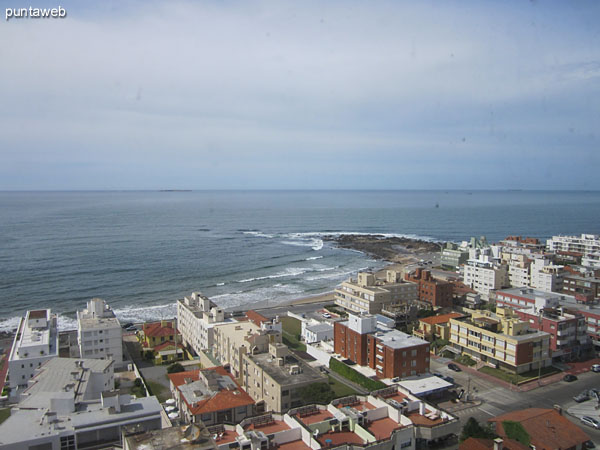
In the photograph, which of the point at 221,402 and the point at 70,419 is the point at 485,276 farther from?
the point at 70,419

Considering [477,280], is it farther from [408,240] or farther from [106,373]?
[408,240]

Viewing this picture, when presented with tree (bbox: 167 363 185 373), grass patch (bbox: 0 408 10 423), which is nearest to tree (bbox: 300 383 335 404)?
tree (bbox: 167 363 185 373)

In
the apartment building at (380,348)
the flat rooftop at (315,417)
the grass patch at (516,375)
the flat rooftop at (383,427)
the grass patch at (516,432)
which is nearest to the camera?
the flat rooftop at (383,427)

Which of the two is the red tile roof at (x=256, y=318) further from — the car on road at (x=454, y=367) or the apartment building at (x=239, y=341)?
the car on road at (x=454, y=367)

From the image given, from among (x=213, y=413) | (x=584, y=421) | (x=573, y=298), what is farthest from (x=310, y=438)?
(x=573, y=298)

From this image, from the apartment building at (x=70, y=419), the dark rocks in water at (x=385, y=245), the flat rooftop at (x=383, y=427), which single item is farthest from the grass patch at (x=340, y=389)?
the dark rocks in water at (x=385, y=245)
